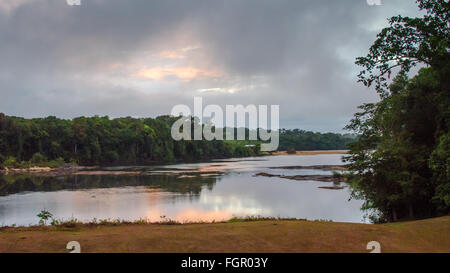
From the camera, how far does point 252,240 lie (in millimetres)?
8336

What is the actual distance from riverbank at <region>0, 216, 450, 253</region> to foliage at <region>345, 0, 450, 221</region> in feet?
13.7

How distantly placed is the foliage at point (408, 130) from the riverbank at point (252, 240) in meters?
4.19

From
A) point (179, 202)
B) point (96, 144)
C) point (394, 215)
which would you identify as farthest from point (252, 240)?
point (96, 144)

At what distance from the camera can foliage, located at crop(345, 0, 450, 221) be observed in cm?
1180

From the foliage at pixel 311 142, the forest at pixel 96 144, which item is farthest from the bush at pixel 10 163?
the foliage at pixel 311 142

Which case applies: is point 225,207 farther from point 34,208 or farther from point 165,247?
point 165,247

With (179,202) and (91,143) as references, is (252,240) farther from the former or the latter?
(91,143)

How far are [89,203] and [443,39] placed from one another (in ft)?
77.0

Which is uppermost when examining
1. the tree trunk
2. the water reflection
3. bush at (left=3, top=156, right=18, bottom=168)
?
the tree trunk

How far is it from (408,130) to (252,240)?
11.2 metres

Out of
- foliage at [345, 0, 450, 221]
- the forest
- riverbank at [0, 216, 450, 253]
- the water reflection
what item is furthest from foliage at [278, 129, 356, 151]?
riverbank at [0, 216, 450, 253]

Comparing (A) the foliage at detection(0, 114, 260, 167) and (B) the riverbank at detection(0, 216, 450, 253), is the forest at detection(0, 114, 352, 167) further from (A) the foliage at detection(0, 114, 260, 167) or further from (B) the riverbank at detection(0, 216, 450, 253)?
(B) the riverbank at detection(0, 216, 450, 253)

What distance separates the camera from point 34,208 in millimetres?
24000
